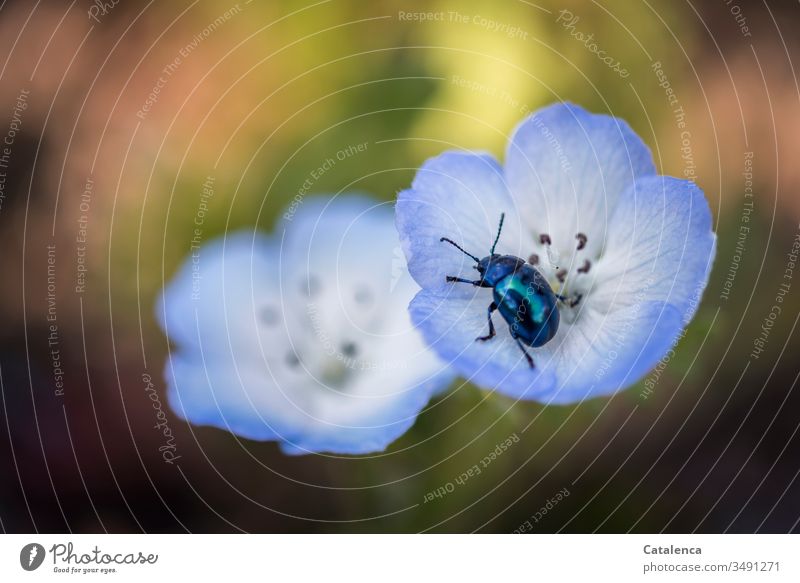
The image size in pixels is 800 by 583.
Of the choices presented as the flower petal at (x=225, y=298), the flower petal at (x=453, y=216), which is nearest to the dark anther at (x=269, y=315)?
the flower petal at (x=225, y=298)

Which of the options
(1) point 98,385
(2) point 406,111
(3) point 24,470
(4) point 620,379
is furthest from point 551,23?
(3) point 24,470

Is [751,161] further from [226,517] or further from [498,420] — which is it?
[226,517]

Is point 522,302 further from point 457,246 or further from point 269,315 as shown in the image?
point 269,315

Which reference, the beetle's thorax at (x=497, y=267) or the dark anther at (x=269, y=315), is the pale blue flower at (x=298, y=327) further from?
the beetle's thorax at (x=497, y=267)
